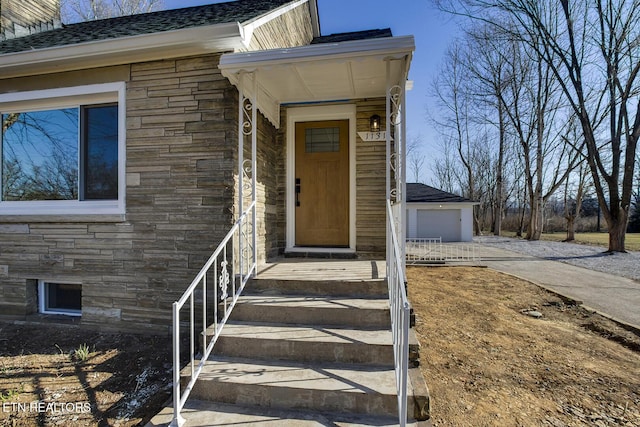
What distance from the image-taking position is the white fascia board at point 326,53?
2811mm

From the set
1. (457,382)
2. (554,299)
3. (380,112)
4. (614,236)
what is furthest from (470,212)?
(457,382)

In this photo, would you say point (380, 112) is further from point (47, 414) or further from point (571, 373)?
point (47, 414)

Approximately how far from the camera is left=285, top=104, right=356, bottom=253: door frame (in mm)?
4410

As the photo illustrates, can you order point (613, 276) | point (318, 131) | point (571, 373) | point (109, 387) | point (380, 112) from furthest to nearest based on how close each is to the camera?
point (613, 276)
point (318, 131)
point (380, 112)
point (571, 373)
point (109, 387)

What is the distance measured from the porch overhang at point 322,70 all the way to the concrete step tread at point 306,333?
7.61 feet

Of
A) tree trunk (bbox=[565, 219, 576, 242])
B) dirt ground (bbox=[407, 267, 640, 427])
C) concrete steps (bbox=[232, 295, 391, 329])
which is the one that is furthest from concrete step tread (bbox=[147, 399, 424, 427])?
tree trunk (bbox=[565, 219, 576, 242])

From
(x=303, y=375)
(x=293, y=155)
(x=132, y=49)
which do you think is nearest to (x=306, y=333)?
(x=303, y=375)

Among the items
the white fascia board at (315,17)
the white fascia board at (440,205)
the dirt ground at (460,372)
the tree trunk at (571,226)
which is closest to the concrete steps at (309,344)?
the dirt ground at (460,372)

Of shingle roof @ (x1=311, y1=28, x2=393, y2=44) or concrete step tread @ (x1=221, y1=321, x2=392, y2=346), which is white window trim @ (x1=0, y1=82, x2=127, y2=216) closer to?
concrete step tread @ (x1=221, y1=321, x2=392, y2=346)

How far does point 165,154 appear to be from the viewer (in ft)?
11.5

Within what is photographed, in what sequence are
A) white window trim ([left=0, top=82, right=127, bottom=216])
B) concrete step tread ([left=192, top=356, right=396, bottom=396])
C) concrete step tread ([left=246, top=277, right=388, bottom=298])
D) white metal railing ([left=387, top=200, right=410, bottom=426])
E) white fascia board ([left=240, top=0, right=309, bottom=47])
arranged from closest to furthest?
white metal railing ([left=387, top=200, right=410, bottom=426]) → concrete step tread ([left=192, top=356, right=396, bottom=396]) → concrete step tread ([left=246, top=277, right=388, bottom=298]) → white fascia board ([left=240, top=0, right=309, bottom=47]) → white window trim ([left=0, top=82, right=127, bottom=216])

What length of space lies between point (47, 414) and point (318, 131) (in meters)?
4.05

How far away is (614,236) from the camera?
11.4m

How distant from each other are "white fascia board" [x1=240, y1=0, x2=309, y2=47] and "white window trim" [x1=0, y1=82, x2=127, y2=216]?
1.53m
